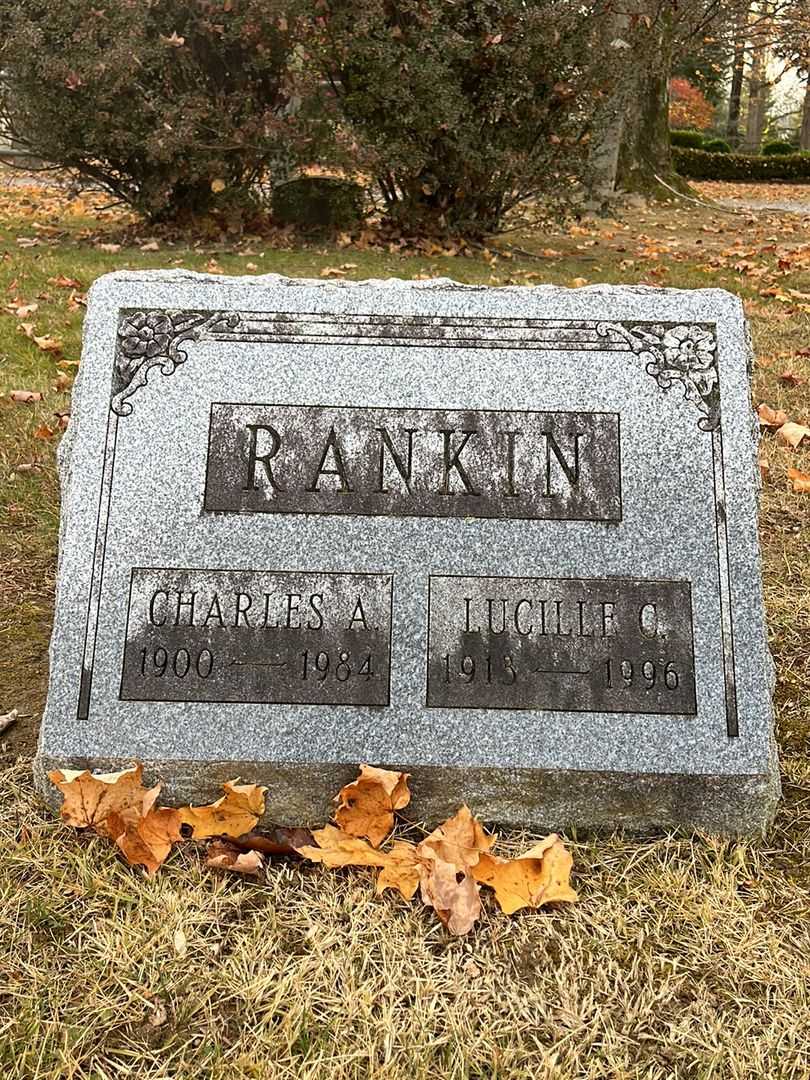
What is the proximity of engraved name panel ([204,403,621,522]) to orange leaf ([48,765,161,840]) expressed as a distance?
68 cm

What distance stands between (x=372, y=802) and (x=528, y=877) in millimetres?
393

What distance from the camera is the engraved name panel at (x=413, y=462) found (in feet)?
8.13

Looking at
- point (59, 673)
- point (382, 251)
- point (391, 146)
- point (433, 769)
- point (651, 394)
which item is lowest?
point (433, 769)

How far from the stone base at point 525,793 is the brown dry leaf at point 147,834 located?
115 mm

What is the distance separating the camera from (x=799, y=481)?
4164 mm

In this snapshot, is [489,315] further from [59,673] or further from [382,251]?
[382,251]

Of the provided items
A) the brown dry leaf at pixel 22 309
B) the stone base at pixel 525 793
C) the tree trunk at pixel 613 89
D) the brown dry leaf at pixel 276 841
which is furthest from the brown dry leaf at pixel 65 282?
the brown dry leaf at pixel 276 841

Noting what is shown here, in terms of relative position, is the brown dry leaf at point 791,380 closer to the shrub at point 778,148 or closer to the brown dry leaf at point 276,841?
the brown dry leaf at point 276,841

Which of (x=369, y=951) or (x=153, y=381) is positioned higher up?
(x=153, y=381)

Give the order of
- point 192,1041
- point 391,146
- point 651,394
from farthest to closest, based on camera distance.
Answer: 1. point 391,146
2. point 651,394
3. point 192,1041

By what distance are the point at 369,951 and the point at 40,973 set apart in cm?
63

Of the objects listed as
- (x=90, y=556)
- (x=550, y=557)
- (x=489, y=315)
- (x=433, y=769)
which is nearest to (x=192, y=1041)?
(x=433, y=769)

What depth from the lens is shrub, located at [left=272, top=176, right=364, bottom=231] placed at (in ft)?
28.9

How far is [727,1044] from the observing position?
1.84 m
